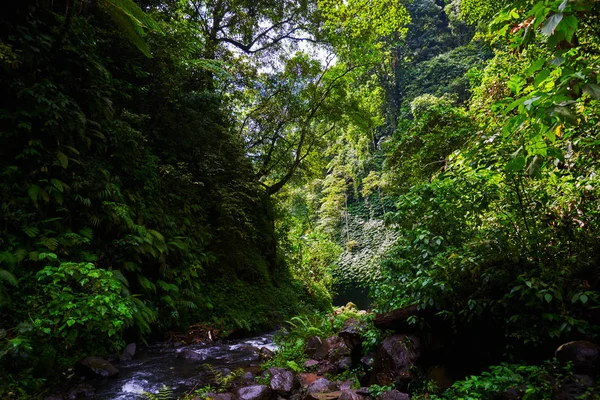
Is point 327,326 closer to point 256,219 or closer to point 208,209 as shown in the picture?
point 208,209

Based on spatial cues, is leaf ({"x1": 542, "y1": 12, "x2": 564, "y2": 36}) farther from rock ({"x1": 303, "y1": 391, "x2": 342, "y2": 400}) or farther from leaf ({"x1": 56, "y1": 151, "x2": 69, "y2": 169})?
leaf ({"x1": 56, "y1": 151, "x2": 69, "y2": 169})

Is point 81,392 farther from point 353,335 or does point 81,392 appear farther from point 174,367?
point 353,335

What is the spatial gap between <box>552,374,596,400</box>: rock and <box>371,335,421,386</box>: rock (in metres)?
→ 1.46

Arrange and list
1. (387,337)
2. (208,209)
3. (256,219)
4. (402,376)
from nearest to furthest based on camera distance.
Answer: (402,376), (387,337), (208,209), (256,219)

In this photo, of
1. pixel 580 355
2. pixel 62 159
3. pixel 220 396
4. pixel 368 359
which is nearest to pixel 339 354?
pixel 368 359

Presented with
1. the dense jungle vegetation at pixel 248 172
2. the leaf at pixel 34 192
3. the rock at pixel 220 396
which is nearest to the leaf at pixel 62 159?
the dense jungle vegetation at pixel 248 172

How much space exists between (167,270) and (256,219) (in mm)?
5378

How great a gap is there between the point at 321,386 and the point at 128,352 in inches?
142

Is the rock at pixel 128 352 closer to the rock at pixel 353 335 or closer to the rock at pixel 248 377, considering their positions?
the rock at pixel 248 377

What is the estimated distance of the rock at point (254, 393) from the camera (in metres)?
3.94

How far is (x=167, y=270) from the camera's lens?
7.63m

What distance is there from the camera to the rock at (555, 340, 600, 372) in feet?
8.70

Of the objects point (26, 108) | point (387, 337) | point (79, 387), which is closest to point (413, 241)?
point (387, 337)

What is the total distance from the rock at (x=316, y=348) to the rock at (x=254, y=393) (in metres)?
1.75
